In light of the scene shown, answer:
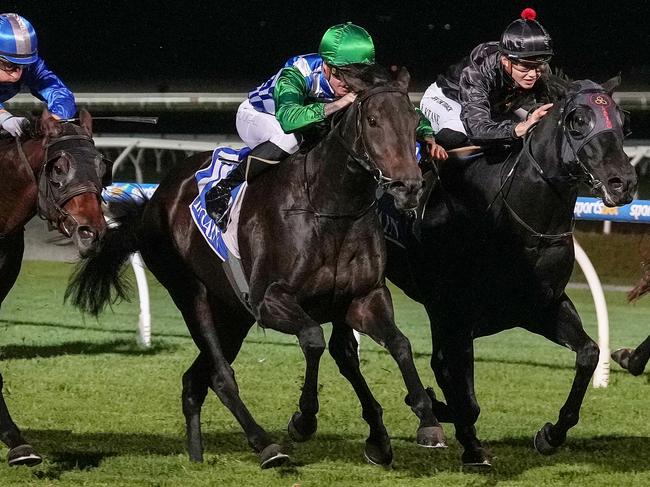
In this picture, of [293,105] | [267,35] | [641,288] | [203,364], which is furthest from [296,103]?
[267,35]

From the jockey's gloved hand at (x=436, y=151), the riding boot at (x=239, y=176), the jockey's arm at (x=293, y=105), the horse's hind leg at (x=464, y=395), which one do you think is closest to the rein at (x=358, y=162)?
the jockey's arm at (x=293, y=105)

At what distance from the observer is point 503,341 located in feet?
31.0

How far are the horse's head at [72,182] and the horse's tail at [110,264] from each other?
1.42 m

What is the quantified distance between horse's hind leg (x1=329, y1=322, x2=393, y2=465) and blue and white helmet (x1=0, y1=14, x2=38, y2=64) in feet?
5.28

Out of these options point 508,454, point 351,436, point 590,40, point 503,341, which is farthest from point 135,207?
point 590,40

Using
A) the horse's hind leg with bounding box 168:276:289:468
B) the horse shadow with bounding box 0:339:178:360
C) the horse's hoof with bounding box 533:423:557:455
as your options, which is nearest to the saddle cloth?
the horse's hind leg with bounding box 168:276:289:468

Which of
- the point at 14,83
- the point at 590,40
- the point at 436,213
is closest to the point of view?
the point at 14,83

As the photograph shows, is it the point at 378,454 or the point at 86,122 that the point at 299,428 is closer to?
the point at 378,454

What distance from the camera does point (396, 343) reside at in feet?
15.1

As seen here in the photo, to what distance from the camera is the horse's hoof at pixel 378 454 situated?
16.3 ft

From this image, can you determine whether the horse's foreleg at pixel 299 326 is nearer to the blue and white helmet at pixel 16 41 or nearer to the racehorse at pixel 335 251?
the racehorse at pixel 335 251

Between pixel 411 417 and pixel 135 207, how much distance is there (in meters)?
1.71

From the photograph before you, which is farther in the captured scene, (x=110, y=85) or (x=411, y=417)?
(x=110, y=85)

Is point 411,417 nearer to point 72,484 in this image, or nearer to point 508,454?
point 508,454
